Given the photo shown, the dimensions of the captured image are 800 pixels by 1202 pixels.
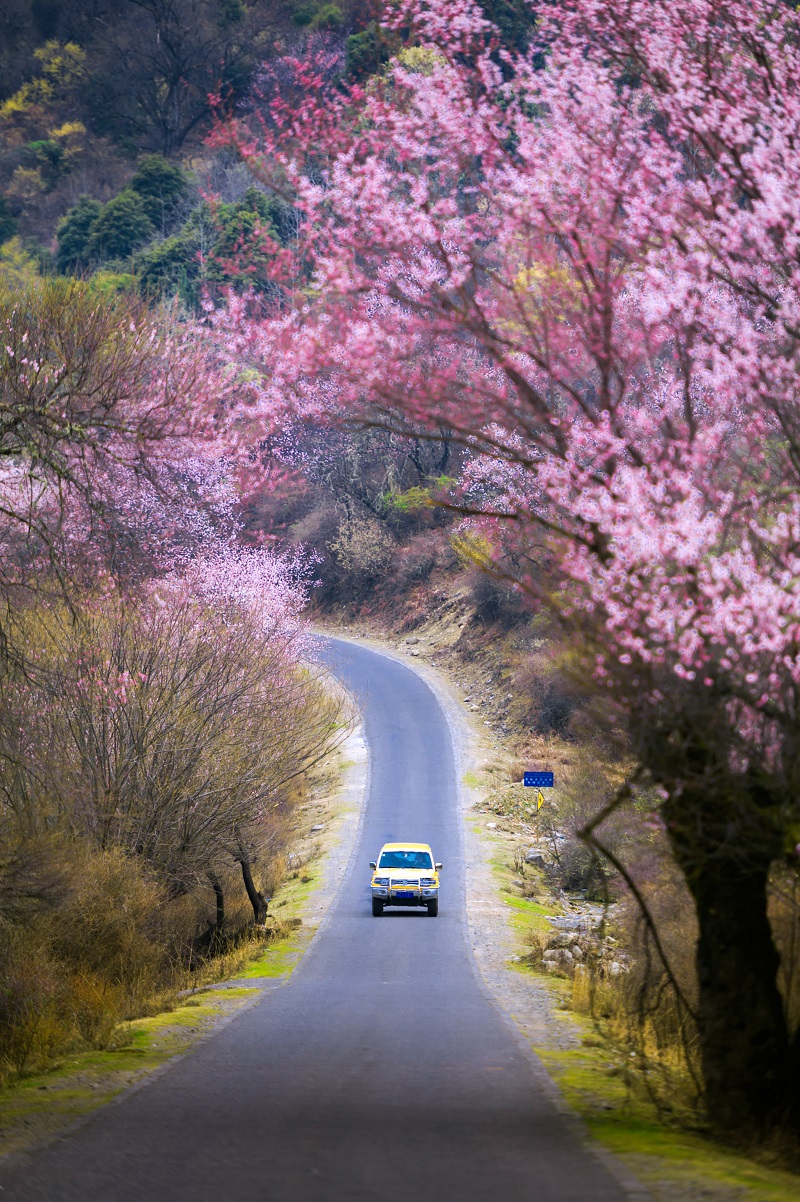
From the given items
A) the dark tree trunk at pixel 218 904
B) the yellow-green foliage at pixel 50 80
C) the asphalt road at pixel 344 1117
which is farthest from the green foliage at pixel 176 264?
the asphalt road at pixel 344 1117

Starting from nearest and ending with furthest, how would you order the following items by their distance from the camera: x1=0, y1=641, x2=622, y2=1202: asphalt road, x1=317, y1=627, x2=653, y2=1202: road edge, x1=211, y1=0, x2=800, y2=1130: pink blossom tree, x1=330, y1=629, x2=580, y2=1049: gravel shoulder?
x1=0, y1=641, x2=622, y2=1202: asphalt road
x1=317, y1=627, x2=653, y2=1202: road edge
x1=211, y1=0, x2=800, y2=1130: pink blossom tree
x1=330, y1=629, x2=580, y2=1049: gravel shoulder

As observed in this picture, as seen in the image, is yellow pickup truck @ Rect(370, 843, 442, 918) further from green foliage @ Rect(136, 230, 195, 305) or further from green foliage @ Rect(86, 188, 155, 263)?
green foliage @ Rect(86, 188, 155, 263)

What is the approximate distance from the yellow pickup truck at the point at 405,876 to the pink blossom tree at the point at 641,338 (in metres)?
21.0

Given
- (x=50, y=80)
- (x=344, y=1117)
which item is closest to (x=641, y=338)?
(x=344, y=1117)

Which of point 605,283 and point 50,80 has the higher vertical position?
point 50,80

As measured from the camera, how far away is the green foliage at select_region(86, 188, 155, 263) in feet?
230

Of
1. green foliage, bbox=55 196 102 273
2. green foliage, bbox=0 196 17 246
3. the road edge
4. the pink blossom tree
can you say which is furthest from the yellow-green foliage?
the pink blossom tree

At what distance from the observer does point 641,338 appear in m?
9.81

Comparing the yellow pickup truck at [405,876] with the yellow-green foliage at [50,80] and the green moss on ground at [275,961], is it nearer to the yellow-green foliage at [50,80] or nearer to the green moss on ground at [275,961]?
the green moss on ground at [275,961]

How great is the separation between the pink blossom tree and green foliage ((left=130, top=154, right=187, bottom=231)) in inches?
2611

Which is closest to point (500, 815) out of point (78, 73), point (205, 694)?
point (205, 694)

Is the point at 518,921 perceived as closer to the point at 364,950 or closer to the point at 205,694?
the point at 364,950

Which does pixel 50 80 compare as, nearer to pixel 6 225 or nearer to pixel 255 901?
pixel 6 225

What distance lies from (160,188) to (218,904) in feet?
187
